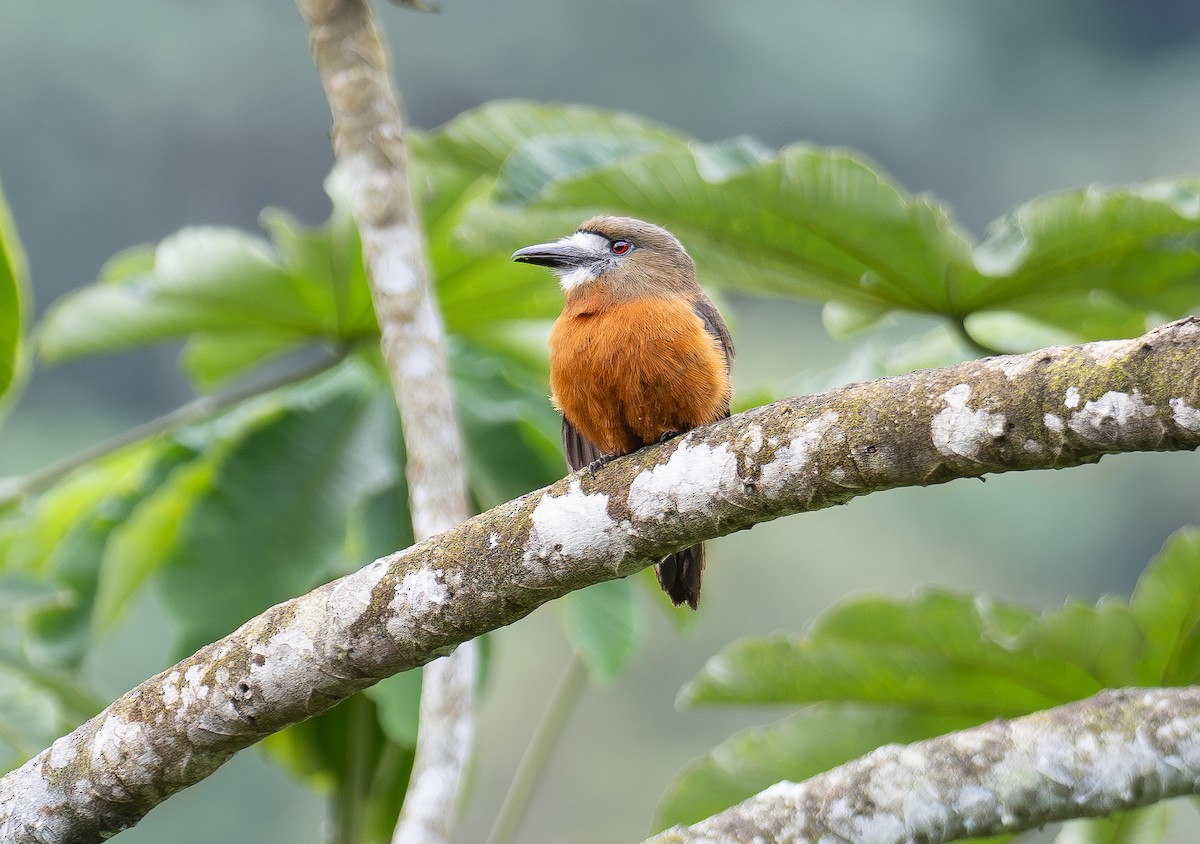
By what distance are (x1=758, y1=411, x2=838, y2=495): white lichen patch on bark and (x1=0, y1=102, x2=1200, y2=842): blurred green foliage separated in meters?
1.31

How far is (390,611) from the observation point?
2.07 metres

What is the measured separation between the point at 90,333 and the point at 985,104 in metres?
18.2

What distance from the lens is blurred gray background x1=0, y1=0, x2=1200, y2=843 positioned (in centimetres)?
1330

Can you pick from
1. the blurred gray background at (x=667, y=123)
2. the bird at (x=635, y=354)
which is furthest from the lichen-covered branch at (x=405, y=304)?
the blurred gray background at (x=667, y=123)

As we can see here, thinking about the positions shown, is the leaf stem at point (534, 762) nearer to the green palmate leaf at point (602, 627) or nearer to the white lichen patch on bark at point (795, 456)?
the green palmate leaf at point (602, 627)

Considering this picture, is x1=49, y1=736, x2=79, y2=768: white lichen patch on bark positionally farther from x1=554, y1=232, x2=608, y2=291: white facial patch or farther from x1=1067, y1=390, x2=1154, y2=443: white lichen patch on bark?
x1=1067, y1=390, x2=1154, y2=443: white lichen patch on bark

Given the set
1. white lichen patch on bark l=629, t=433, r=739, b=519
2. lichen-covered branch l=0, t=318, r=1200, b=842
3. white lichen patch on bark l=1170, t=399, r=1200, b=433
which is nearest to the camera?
white lichen patch on bark l=1170, t=399, r=1200, b=433

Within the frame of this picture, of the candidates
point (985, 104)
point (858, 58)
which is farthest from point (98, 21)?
Result: point (985, 104)

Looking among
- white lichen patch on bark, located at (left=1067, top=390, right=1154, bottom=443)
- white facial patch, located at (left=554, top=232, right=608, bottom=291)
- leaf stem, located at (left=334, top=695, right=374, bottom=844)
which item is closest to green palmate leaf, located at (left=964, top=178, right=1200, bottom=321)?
white facial patch, located at (left=554, top=232, right=608, bottom=291)

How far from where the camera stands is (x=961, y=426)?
168 centimetres

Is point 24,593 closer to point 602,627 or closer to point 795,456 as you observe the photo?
point 602,627

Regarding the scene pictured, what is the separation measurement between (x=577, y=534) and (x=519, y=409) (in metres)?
2.17

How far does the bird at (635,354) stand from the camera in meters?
2.68

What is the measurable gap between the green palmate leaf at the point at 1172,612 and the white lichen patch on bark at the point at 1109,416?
1.65 m
